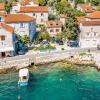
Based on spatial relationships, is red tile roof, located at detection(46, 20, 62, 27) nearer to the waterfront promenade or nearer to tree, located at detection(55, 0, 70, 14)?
the waterfront promenade

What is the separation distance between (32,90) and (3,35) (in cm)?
1914

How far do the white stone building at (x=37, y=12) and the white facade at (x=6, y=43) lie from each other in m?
23.0

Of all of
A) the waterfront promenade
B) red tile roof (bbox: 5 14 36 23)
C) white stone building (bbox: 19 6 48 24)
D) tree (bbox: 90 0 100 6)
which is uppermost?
tree (bbox: 90 0 100 6)

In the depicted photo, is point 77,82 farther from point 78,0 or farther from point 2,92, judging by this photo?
point 78,0

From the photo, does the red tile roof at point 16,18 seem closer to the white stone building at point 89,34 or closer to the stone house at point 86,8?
the white stone building at point 89,34

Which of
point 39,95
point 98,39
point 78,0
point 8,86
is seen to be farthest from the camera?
point 78,0

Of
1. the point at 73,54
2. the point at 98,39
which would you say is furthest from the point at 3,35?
the point at 98,39

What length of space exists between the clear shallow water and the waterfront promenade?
270cm

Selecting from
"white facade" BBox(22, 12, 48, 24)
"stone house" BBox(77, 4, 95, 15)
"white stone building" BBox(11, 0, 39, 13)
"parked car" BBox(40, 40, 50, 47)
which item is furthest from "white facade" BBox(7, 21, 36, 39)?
"stone house" BBox(77, 4, 95, 15)

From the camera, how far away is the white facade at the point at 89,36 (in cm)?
8150

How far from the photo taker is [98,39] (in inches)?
3236

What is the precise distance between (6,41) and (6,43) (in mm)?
491

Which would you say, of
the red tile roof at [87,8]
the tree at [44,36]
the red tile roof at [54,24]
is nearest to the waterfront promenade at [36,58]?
the tree at [44,36]

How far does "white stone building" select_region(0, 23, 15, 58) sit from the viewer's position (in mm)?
72812
